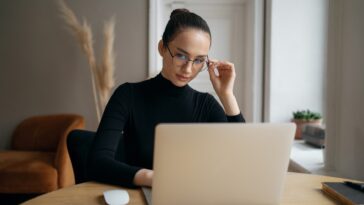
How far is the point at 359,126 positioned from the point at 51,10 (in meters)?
2.89

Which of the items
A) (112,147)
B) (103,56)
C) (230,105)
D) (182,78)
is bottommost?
(112,147)

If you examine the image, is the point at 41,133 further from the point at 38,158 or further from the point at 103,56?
the point at 103,56

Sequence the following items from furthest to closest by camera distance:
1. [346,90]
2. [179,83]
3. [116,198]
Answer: [346,90] < [179,83] < [116,198]

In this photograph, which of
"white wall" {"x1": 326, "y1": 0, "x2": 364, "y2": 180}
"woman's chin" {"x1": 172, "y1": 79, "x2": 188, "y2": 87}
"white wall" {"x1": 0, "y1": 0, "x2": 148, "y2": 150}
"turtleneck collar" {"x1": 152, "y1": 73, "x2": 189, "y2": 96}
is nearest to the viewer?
"woman's chin" {"x1": 172, "y1": 79, "x2": 188, "y2": 87}

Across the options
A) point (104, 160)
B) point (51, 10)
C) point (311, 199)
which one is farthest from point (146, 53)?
point (311, 199)

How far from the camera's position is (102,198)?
88 centimetres

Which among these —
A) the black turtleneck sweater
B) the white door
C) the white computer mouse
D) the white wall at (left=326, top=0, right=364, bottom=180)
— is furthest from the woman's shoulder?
the white door

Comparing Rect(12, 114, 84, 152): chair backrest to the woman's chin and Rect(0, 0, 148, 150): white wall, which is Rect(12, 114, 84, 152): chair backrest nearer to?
Rect(0, 0, 148, 150): white wall

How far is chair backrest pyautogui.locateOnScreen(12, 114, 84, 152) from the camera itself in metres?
3.15

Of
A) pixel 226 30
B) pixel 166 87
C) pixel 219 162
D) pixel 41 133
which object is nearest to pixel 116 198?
pixel 219 162

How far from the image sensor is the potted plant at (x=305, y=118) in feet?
8.32

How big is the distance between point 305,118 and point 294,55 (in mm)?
510

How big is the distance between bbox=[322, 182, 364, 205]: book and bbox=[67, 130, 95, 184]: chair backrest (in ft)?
2.72

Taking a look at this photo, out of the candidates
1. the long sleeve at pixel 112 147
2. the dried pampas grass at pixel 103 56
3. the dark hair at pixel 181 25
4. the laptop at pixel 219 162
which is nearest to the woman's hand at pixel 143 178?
the long sleeve at pixel 112 147
